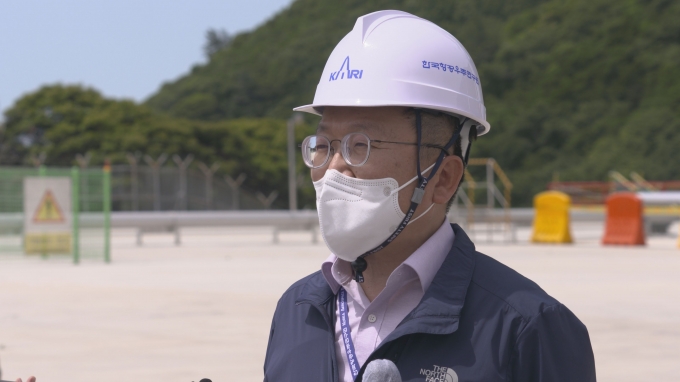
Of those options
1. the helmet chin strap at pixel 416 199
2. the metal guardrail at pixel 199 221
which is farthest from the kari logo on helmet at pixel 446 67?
the metal guardrail at pixel 199 221

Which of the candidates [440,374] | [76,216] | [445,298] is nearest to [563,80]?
[76,216]

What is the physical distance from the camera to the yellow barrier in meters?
27.5

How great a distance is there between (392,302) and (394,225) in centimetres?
18

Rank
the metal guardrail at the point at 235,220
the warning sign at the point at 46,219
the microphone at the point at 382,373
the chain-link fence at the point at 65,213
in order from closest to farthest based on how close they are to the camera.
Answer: the microphone at the point at 382,373 → the chain-link fence at the point at 65,213 → the warning sign at the point at 46,219 → the metal guardrail at the point at 235,220

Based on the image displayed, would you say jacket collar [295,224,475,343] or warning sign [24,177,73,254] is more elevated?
jacket collar [295,224,475,343]

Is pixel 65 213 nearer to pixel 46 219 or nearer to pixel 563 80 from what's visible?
pixel 46 219

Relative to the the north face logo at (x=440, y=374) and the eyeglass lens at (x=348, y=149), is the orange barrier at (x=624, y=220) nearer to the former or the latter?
the eyeglass lens at (x=348, y=149)

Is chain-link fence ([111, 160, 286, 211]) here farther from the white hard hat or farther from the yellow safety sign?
the white hard hat

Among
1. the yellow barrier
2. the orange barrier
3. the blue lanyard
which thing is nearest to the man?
the blue lanyard

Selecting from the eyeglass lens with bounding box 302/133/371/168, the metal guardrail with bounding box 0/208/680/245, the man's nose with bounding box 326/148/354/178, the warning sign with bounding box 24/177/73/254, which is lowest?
the metal guardrail with bounding box 0/208/680/245

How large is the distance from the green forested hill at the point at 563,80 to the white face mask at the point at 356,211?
73.3 meters

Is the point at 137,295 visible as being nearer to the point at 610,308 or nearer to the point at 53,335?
the point at 53,335

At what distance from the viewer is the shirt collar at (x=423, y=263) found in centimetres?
239

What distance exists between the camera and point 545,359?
2145 millimetres
